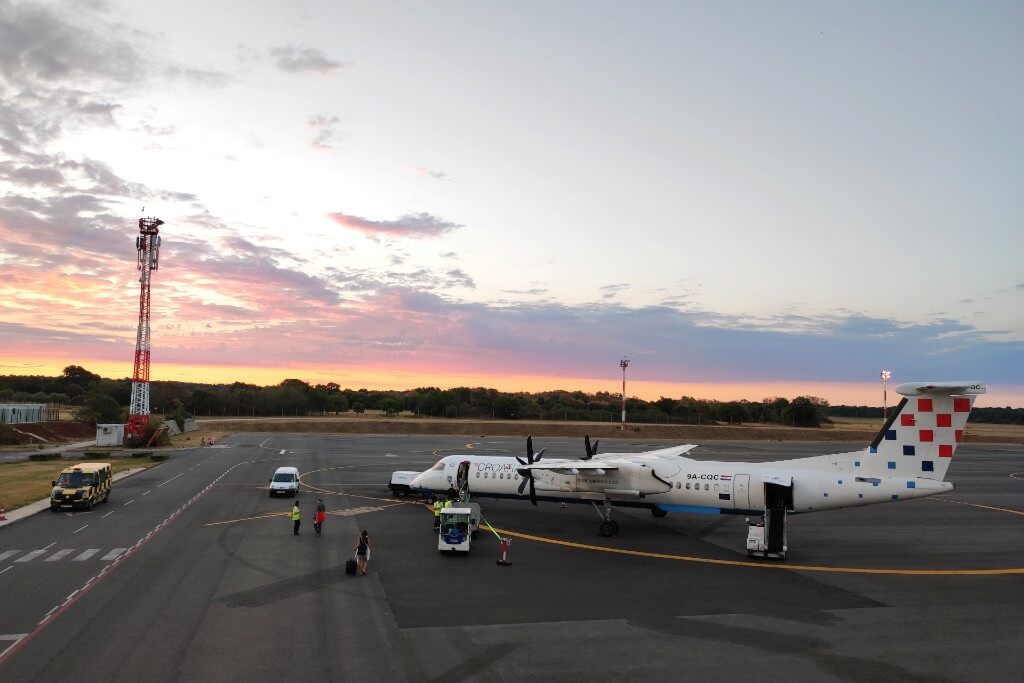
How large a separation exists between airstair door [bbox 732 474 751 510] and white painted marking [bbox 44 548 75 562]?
2861 centimetres

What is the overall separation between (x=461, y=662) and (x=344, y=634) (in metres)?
3.68

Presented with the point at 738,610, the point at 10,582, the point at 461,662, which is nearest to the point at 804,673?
the point at 738,610

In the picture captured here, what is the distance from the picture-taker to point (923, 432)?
90.9 ft

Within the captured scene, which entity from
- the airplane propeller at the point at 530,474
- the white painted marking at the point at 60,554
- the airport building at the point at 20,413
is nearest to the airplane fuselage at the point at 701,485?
the airplane propeller at the point at 530,474

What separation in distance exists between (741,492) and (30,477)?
2073 inches

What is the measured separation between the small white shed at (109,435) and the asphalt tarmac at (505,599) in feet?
170

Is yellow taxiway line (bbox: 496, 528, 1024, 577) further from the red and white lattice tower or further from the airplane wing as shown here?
the red and white lattice tower

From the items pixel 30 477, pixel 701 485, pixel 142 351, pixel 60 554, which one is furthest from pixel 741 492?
pixel 142 351

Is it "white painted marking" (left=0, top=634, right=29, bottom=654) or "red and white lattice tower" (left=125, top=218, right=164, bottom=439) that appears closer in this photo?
"white painted marking" (left=0, top=634, right=29, bottom=654)

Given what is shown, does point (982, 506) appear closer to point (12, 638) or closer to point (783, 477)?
Answer: point (783, 477)

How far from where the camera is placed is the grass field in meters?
39.3

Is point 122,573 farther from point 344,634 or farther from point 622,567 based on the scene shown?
point 622,567

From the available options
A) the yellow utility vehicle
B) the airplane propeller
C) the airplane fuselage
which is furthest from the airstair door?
the yellow utility vehicle

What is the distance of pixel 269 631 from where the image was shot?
17.4 m
